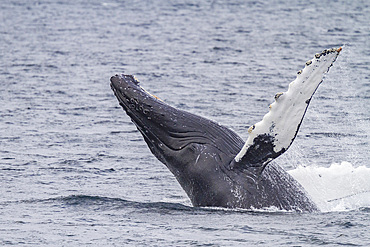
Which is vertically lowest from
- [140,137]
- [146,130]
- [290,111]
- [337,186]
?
[140,137]

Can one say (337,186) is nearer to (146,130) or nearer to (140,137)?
(146,130)

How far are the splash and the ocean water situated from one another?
0.03m

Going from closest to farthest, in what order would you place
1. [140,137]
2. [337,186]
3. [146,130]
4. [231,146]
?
[231,146] < [146,130] < [337,186] < [140,137]

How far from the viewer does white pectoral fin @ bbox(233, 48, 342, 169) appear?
12.4 metres

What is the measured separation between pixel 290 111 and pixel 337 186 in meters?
3.09

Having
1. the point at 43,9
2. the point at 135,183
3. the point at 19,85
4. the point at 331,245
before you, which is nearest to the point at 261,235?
the point at 331,245

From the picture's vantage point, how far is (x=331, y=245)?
1148 centimetres

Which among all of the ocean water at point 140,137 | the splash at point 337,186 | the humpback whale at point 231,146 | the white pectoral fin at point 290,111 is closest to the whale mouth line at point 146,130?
the humpback whale at point 231,146

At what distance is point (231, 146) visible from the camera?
43.9 ft

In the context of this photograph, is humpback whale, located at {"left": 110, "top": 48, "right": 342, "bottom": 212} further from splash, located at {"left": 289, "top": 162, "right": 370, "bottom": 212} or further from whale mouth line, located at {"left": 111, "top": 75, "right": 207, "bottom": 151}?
splash, located at {"left": 289, "top": 162, "right": 370, "bottom": 212}

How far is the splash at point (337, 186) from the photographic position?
14461mm

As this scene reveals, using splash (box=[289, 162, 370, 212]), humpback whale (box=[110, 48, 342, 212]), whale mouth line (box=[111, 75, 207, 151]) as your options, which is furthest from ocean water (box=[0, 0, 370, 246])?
whale mouth line (box=[111, 75, 207, 151])

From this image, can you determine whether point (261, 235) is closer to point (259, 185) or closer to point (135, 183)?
point (259, 185)

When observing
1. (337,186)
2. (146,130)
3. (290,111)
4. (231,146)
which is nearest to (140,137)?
(337,186)
